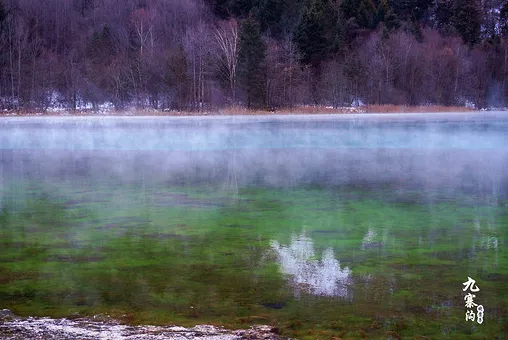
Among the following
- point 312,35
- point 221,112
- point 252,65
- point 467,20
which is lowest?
point 221,112

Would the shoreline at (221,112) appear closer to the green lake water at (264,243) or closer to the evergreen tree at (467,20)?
the evergreen tree at (467,20)

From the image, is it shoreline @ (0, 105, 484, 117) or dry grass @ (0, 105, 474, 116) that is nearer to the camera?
shoreline @ (0, 105, 484, 117)

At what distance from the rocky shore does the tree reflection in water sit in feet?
2.65

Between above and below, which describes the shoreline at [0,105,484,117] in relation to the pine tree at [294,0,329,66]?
below

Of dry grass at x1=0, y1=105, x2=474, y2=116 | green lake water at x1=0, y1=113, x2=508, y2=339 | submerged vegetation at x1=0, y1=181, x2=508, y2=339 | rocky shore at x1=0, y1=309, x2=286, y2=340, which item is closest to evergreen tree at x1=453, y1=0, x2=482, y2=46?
dry grass at x1=0, y1=105, x2=474, y2=116

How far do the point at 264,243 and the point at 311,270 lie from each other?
38.8 inches

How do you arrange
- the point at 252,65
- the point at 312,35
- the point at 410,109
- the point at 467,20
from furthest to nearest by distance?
the point at 467,20 < the point at 312,35 < the point at 410,109 < the point at 252,65

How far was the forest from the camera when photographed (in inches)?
1468

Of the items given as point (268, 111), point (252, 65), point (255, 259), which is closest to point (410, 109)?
point (268, 111)

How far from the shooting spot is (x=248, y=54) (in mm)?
36625

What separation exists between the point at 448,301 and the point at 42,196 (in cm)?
572

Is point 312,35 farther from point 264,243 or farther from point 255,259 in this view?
point 255,259

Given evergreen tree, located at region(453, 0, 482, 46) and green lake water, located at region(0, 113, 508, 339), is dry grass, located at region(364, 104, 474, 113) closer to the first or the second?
evergreen tree, located at region(453, 0, 482, 46)

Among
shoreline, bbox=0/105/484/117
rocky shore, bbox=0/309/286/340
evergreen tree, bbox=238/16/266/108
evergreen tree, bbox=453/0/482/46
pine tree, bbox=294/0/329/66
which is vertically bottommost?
rocky shore, bbox=0/309/286/340
